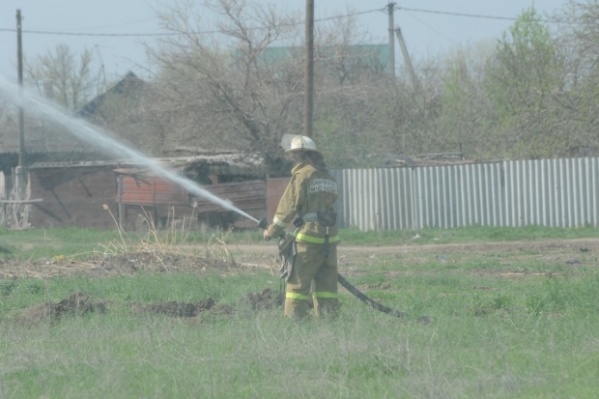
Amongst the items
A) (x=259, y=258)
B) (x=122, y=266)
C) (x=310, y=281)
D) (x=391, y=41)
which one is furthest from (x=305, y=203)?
Result: (x=391, y=41)

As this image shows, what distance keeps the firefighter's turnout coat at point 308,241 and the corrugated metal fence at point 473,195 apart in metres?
14.3

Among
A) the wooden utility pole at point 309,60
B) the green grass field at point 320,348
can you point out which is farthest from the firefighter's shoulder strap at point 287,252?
the wooden utility pole at point 309,60

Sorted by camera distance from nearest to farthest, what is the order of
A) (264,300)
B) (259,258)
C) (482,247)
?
(264,300), (259,258), (482,247)

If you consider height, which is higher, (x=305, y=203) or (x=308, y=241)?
(x=305, y=203)

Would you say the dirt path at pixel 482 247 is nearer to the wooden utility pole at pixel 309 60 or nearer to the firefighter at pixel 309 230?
the wooden utility pole at pixel 309 60

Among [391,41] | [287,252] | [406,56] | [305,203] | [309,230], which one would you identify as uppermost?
[391,41]

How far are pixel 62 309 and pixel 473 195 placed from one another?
49.9ft

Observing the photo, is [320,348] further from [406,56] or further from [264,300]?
[406,56]

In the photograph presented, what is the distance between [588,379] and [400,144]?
89.6 feet

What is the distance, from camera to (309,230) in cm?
827

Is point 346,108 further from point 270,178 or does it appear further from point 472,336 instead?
point 472,336

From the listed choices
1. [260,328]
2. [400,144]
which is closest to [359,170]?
[400,144]

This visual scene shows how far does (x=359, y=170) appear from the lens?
23.5 m

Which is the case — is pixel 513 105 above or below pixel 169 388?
above
